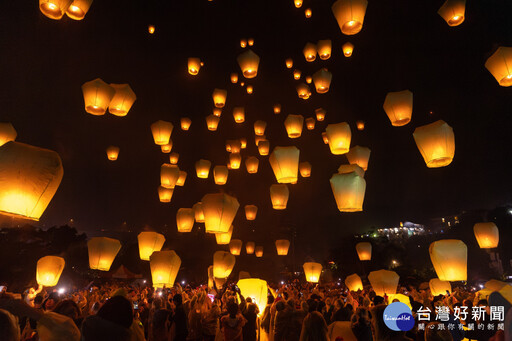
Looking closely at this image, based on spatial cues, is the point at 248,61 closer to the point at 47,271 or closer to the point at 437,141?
the point at 437,141

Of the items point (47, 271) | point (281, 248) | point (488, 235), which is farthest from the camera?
point (281, 248)

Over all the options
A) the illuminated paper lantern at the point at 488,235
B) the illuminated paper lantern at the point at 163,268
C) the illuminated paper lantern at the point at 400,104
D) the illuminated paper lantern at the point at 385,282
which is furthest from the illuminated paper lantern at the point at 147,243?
the illuminated paper lantern at the point at 488,235

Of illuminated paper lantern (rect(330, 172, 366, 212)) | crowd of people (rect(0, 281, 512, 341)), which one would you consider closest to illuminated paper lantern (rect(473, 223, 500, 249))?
crowd of people (rect(0, 281, 512, 341))

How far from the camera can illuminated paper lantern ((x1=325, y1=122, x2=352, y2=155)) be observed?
26.4 feet

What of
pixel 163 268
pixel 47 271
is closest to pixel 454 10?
pixel 163 268

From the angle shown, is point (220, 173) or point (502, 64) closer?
point (502, 64)

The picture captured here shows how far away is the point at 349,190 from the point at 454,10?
4.19 meters

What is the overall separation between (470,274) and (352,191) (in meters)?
33.5

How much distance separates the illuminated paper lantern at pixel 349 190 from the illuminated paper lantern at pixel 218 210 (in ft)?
6.73

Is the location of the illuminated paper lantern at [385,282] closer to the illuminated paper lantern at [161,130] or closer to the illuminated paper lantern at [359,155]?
the illuminated paper lantern at [359,155]

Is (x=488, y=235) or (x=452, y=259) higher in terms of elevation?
(x=488, y=235)

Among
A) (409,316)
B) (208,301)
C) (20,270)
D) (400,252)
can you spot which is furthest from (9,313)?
(400,252)

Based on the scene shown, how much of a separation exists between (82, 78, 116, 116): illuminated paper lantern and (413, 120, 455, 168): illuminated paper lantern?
20.8 feet

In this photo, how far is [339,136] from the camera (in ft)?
26.5
